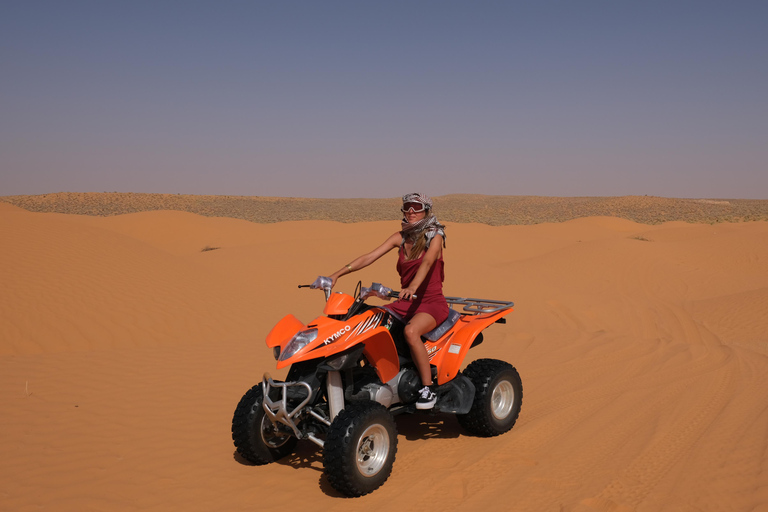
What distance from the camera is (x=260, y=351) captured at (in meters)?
9.55

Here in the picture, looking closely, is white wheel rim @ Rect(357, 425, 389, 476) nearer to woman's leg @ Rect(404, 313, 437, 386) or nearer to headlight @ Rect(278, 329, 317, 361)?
woman's leg @ Rect(404, 313, 437, 386)

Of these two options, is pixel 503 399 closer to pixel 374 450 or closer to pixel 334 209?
pixel 374 450

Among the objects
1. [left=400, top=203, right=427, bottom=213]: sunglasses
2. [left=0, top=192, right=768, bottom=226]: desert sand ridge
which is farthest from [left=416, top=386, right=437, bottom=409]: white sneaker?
[left=0, top=192, right=768, bottom=226]: desert sand ridge

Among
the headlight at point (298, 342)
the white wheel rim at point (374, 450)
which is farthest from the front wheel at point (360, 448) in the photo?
the headlight at point (298, 342)

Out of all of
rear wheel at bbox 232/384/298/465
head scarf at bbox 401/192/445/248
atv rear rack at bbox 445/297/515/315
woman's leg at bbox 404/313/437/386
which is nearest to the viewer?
rear wheel at bbox 232/384/298/465

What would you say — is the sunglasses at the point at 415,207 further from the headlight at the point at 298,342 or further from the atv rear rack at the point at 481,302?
the headlight at the point at 298,342

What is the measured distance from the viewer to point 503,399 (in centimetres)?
574

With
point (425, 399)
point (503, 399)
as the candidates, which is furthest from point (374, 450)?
point (503, 399)

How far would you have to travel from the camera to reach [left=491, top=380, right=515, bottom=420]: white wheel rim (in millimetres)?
5656

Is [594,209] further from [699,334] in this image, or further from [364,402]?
[364,402]

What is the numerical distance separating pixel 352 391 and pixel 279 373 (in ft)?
11.9

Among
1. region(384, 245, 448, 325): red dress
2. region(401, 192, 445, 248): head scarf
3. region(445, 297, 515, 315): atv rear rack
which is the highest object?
region(401, 192, 445, 248): head scarf

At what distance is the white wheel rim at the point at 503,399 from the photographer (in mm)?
5656

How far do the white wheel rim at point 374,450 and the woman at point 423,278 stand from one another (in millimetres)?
569
